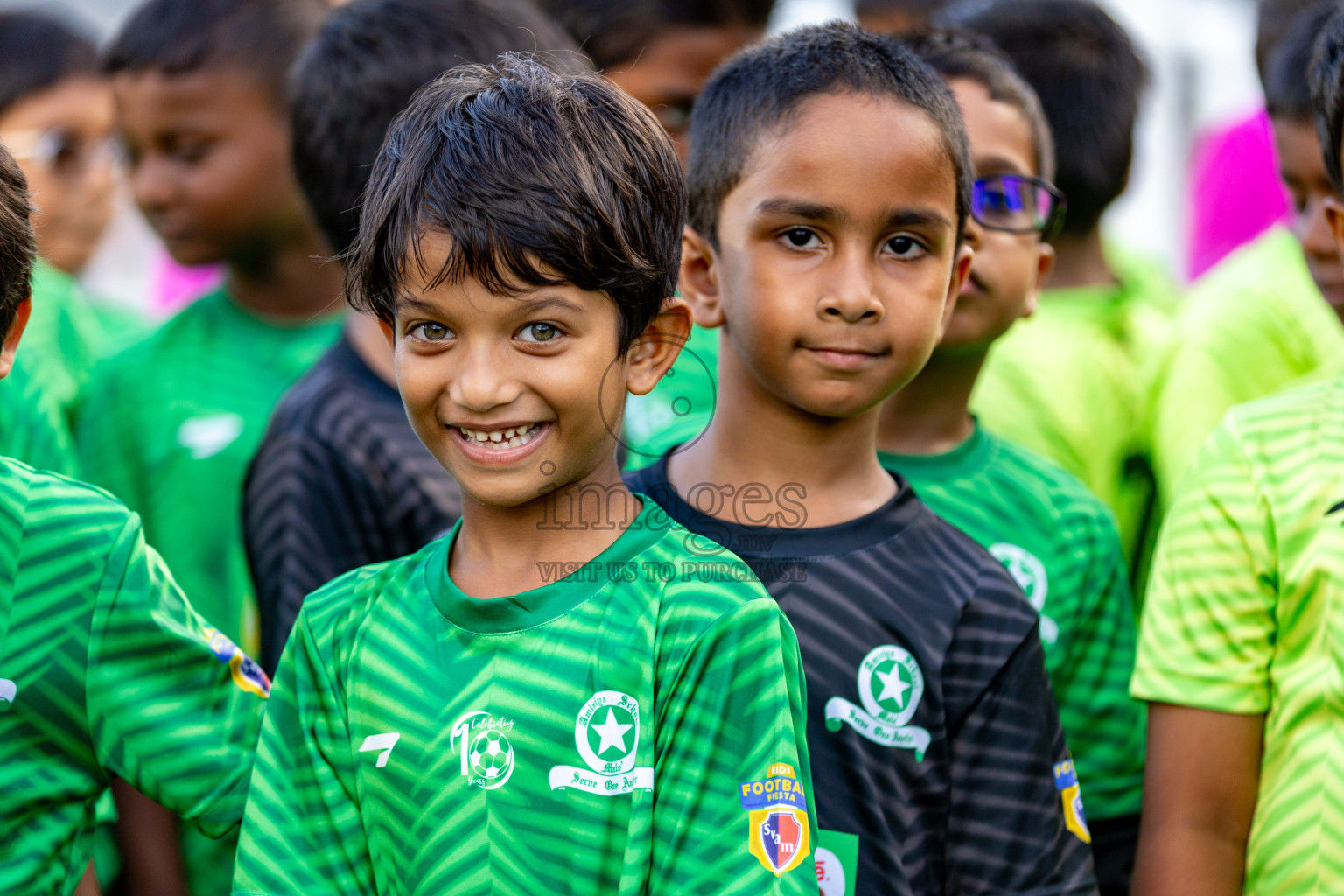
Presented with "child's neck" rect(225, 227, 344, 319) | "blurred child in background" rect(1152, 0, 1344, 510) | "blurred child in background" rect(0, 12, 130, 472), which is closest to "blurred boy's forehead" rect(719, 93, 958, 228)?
"blurred child in background" rect(1152, 0, 1344, 510)

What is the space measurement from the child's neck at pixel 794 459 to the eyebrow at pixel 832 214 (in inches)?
11.1

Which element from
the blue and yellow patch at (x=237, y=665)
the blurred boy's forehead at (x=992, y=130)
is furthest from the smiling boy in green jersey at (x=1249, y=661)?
the blue and yellow patch at (x=237, y=665)

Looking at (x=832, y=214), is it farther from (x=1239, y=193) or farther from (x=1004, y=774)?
(x=1239, y=193)

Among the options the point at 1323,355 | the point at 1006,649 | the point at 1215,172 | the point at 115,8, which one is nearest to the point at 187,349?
the point at 1006,649

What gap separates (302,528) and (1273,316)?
2312mm

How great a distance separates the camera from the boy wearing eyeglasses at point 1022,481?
2.34 m

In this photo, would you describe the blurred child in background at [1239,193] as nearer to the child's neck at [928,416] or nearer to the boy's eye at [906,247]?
the child's neck at [928,416]

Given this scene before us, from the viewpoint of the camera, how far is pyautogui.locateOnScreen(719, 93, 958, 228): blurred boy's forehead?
6.46 feet

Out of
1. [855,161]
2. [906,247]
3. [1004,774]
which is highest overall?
[855,161]

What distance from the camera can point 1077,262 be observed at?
360cm

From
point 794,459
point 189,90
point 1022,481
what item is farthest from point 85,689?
point 189,90

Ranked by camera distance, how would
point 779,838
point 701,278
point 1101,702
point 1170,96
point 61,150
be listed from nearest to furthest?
point 779,838 → point 701,278 → point 1101,702 → point 61,150 → point 1170,96

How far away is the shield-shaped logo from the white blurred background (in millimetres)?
8303

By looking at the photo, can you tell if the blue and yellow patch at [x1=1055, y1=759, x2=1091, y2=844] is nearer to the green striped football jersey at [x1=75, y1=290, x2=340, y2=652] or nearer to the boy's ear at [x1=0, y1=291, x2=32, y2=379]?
the boy's ear at [x1=0, y1=291, x2=32, y2=379]
